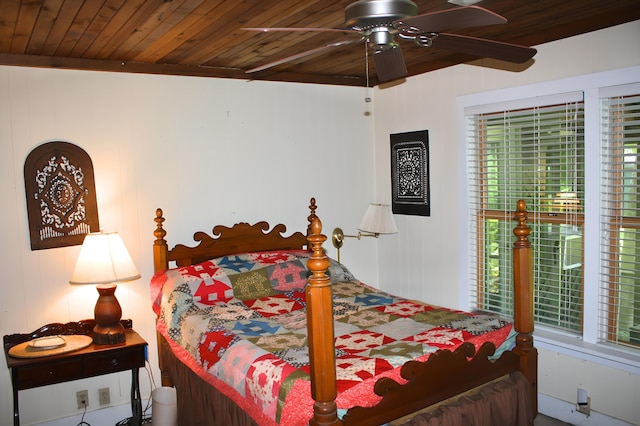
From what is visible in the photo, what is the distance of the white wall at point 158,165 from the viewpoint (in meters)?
3.39

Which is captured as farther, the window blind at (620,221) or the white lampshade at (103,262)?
the white lampshade at (103,262)

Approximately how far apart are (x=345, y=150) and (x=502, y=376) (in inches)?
97.3

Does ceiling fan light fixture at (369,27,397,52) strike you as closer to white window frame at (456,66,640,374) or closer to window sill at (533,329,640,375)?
white window frame at (456,66,640,374)

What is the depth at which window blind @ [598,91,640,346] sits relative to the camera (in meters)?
3.13

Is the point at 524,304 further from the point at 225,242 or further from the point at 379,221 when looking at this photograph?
the point at 225,242

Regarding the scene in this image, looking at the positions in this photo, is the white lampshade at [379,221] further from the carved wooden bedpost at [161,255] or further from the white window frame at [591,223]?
the carved wooden bedpost at [161,255]

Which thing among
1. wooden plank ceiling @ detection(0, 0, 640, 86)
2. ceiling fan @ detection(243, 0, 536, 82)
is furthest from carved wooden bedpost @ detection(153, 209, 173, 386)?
ceiling fan @ detection(243, 0, 536, 82)

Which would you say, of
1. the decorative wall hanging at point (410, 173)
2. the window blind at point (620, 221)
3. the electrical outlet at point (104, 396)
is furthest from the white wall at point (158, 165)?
the window blind at point (620, 221)

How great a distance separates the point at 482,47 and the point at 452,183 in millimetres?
2096

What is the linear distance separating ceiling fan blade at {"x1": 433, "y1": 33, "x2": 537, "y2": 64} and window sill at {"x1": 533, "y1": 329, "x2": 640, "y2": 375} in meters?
1.93

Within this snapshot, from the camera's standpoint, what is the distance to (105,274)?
10.8 feet

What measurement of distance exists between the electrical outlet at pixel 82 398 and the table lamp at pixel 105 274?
514 mm

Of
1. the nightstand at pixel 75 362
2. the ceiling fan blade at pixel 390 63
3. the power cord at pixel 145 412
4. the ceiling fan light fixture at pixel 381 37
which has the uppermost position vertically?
the ceiling fan light fixture at pixel 381 37

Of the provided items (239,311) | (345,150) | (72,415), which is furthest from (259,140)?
(72,415)
